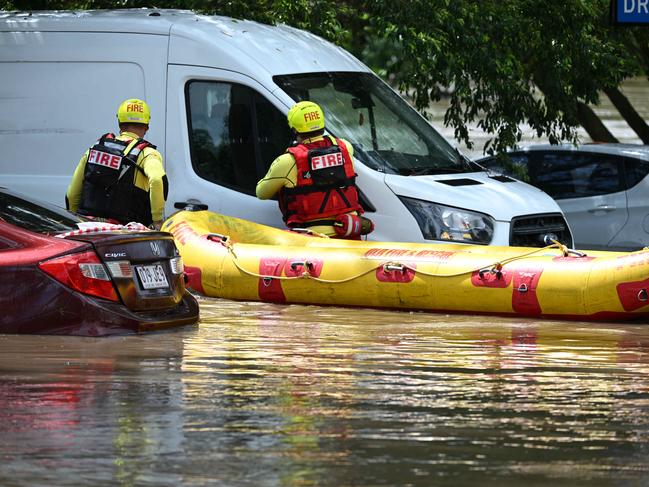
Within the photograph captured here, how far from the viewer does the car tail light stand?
33.1ft

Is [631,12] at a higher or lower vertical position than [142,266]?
higher

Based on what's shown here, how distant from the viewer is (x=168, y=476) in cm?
676

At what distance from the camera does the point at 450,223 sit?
12914 mm

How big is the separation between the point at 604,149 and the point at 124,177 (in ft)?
21.1

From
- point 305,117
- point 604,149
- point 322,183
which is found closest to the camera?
point 305,117

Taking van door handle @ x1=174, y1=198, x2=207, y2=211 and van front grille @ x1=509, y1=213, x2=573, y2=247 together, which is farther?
van door handle @ x1=174, y1=198, x2=207, y2=211

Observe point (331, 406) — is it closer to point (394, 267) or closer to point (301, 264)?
point (394, 267)

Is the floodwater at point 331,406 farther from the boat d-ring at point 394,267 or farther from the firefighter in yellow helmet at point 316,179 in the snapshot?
the firefighter in yellow helmet at point 316,179

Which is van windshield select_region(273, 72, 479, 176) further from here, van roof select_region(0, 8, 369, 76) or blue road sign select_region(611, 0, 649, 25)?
blue road sign select_region(611, 0, 649, 25)

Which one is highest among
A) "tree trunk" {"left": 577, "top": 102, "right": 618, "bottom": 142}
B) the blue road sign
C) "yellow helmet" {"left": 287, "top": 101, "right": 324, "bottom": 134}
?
the blue road sign

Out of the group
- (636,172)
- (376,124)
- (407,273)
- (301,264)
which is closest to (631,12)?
(407,273)

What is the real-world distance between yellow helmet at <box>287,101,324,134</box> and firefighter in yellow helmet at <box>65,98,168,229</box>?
3.60ft

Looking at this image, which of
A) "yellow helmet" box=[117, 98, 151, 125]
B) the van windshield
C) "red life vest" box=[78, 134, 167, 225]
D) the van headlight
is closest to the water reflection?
"red life vest" box=[78, 134, 167, 225]

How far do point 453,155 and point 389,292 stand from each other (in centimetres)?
223
